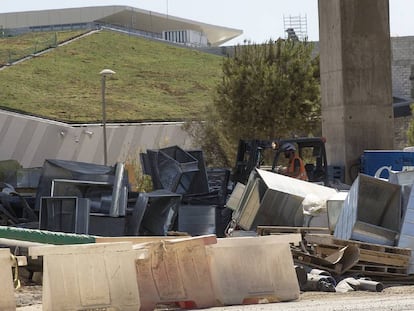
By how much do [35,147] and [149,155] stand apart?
23720 millimetres

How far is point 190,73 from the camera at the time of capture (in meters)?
73.8

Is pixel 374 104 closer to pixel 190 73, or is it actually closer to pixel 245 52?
pixel 245 52

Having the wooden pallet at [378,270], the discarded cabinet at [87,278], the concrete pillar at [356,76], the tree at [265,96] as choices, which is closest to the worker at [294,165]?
the concrete pillar at [356,76]

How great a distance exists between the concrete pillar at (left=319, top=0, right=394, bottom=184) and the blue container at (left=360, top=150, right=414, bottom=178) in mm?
1753

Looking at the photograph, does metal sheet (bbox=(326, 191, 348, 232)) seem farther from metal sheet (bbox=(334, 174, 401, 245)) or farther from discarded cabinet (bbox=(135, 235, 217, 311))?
discarded cabinet (bbox=(135, 235, 217, 311))

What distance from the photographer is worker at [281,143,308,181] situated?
2336 centimetres

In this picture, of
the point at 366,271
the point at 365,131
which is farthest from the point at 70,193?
the point at 365,131

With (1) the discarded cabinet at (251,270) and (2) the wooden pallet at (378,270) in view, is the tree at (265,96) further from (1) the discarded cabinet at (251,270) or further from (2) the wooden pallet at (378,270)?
(1) the discarded cabinet at (251,270)

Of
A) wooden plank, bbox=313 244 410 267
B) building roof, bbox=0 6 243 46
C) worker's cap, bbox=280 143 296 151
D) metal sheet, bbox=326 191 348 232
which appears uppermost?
building roof, bbox=0 6 243 46

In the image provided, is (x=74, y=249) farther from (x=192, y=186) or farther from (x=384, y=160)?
(x=384, y=160)

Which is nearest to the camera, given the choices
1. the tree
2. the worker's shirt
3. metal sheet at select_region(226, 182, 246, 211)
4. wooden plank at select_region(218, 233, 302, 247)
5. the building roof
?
wooden plank at select_region(218, 233, 302, 247)

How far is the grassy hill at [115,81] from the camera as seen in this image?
5872 cm

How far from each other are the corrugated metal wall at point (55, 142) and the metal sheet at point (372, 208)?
102 ft

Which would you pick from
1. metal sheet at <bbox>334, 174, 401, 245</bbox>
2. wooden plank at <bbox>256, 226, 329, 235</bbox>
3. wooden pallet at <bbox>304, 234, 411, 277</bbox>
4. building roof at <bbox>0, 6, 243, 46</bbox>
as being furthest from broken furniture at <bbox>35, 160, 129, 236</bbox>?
building roof at <bbox>0, 6, 243, 46</bbox>
